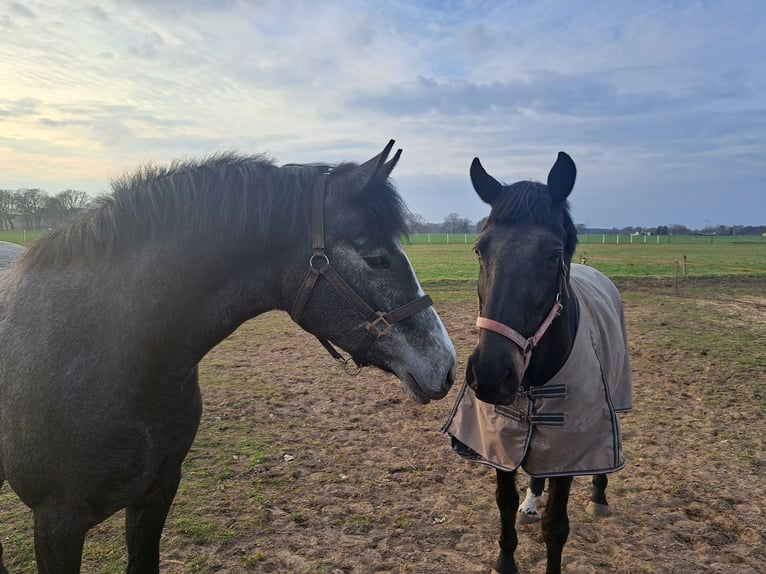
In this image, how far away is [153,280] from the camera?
2082mm

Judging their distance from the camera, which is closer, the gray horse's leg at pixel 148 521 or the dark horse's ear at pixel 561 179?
the gray horse's leg at pixel 148 521

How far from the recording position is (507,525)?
128 inches

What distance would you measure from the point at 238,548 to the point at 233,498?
0.68 meters

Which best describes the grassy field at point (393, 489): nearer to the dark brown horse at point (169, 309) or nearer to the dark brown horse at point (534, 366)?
the dark brown horse at point (534, 366)

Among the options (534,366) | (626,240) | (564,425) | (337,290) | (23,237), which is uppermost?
(626,240)

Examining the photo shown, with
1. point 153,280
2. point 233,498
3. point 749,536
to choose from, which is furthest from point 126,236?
point 749,536

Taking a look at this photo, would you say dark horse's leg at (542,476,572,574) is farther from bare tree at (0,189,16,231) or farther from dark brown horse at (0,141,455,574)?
bare tree at (0,189,16,231)

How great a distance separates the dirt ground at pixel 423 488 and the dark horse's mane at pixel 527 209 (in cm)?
233

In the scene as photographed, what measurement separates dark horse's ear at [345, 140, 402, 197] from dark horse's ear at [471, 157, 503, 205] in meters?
1.14

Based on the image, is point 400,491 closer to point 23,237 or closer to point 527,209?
point 527,209

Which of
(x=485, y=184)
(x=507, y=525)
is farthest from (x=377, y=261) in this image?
(x=507, y=525)

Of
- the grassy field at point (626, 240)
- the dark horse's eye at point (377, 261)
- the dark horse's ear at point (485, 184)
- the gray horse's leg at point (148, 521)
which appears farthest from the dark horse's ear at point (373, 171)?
the grassy field at point (626, 240)

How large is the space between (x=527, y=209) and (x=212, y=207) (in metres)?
1.64

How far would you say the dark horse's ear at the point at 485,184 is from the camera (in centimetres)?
306
